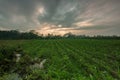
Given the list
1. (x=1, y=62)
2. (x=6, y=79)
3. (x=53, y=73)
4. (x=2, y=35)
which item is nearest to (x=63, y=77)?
(x=53, y=73)

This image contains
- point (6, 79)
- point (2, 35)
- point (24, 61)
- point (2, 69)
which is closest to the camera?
point (6, 79)

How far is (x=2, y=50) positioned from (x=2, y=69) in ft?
14.6

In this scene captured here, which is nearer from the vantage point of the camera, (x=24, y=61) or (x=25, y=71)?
(x=25, y=71)

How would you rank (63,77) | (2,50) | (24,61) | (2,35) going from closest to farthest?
(63,77) → (24,61) → (2,50) → (2,35)

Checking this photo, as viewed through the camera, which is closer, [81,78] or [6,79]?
[6,79]

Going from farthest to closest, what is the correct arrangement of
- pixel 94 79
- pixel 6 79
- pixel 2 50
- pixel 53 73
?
1. pixel 2 50
2. pixel 53 73
3. pixel 94 79
4. pixel 6 79

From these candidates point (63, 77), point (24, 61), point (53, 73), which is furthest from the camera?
point (24, 61)

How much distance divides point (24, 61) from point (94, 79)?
6.27 meters

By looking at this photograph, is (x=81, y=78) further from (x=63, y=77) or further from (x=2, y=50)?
(x=2, y=50)

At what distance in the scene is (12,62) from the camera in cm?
1459

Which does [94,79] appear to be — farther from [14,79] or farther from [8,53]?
[8,53]

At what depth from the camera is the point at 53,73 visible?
37.8 feet

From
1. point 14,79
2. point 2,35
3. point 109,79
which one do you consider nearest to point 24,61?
point 14,79

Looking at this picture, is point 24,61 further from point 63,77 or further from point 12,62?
point 63,77
